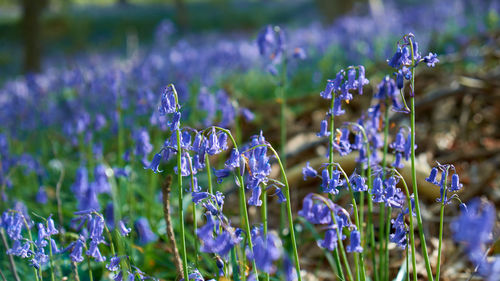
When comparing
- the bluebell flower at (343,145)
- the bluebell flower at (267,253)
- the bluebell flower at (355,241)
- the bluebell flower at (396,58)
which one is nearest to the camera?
the bluebell flower at (267,253)

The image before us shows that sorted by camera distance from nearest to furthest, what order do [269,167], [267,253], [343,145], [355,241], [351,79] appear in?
[267,253] → [355,241] → [269,167] → [351,79] → [343,145]

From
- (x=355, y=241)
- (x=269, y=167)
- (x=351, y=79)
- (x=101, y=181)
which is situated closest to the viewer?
(x=355, y=241)

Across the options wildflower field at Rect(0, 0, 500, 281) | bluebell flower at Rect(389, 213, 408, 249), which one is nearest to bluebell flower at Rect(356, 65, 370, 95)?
wildflower field at Rect(0, 0, 500, 281)

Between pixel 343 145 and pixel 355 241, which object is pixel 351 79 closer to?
pixel 343 145

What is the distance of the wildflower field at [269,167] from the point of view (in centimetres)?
142

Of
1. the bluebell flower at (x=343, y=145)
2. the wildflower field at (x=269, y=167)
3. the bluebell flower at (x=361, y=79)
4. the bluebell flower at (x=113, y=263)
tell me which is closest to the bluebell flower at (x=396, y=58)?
the wildflower field at (x=269, y=167)

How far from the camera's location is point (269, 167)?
4.57 ft

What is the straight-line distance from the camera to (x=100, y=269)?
8.01ft

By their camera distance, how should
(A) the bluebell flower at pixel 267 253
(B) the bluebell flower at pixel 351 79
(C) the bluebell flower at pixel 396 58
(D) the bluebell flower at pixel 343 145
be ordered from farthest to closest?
(D) the bluebell flower at pixel 343 145 → (B) the bluebell flower at pixel 351 79 → (C) the bluebell flower at pixel 396 58 → (A) the bluebell flower at pixel 267 253

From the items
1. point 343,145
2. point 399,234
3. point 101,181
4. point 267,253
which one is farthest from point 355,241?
point 101,181

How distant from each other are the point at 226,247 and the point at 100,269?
58.6 inches

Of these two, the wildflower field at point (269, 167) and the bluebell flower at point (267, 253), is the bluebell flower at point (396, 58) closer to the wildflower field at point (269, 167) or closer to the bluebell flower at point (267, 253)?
the wildflower field at point (269, 167)

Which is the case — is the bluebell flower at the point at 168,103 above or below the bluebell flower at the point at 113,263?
above

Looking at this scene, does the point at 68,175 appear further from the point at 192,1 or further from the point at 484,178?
the point at 192,1
